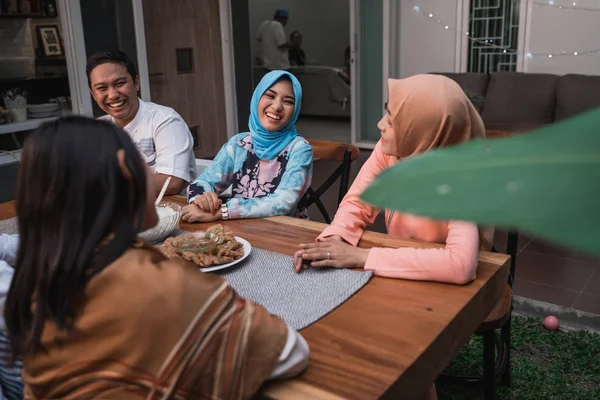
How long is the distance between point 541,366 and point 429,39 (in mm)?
4512

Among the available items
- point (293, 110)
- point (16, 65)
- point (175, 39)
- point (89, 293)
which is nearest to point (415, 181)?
point (89, 293)

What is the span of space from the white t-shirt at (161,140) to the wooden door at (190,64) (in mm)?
3144

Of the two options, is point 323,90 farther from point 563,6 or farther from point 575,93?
A: point 575,93

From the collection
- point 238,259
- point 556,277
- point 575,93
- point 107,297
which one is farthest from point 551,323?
point 575,93

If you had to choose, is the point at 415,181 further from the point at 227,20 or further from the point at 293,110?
the point at 227,20

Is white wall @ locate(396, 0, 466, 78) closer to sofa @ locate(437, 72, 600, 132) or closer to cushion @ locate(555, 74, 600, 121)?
sofa @ locate(437, 72, 600, 132)

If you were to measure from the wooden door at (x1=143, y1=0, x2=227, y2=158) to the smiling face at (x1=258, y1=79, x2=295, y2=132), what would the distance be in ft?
11.5

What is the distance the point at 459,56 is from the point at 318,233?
4876 mm

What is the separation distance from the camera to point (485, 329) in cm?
162

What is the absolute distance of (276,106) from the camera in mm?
1994

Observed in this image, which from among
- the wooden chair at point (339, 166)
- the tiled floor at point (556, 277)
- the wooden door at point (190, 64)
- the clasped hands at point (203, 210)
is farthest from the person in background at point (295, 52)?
the clasped hands at point (203, 210)

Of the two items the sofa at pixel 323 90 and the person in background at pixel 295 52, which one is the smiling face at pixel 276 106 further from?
the person in background at pixel 295 52

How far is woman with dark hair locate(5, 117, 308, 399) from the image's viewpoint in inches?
30.2

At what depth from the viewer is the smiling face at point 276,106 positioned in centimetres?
200
